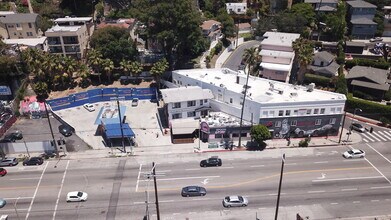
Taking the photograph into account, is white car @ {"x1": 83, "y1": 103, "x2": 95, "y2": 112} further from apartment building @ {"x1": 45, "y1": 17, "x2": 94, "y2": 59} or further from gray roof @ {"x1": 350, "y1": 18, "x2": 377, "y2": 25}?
gray roof @ {"x1": 350, "y1": 18, "x2": 377, "y2": 25}

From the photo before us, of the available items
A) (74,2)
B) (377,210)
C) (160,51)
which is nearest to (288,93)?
(377,210)

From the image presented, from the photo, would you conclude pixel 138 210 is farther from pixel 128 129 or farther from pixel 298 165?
pixel 298 165

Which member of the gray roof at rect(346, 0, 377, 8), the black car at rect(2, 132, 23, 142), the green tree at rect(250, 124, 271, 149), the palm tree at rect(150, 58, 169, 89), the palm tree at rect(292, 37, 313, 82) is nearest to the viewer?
the green tree at rect(250, 124, 271, 149)

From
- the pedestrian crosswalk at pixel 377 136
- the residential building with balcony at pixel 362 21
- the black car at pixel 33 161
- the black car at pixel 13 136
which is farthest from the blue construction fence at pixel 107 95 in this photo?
the residential building with balcony at pixel 362 21

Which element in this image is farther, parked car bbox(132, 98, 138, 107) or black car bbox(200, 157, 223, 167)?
parked car bbox(132, 98, 138, 107)

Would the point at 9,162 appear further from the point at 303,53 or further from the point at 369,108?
the point at 369,108

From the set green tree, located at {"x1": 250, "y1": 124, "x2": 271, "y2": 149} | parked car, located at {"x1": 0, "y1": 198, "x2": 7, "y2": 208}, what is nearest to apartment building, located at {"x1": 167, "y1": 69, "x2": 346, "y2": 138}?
green tree, located at {"x1": 250, "y1": 124, "x2": 271, "y2": 149}

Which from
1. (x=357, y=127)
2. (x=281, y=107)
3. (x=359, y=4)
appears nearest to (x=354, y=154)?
(x=357, y=127)
